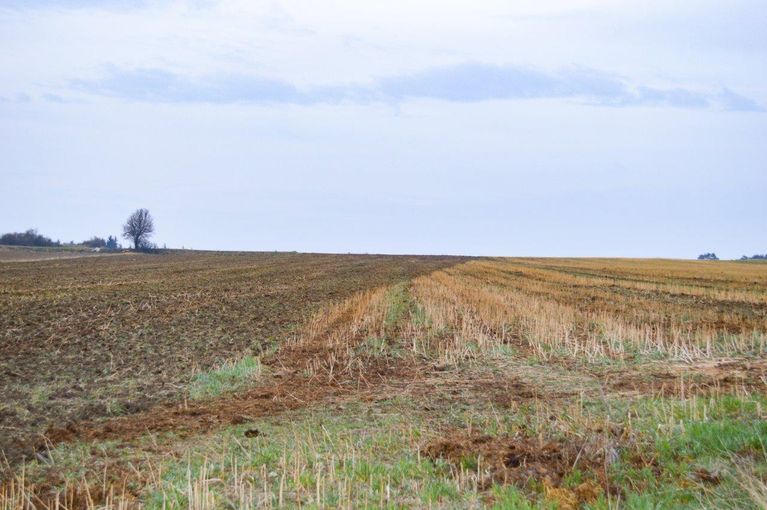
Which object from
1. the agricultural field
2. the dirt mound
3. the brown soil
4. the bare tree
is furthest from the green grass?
the bare tree

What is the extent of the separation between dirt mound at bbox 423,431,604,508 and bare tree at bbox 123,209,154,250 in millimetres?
117122

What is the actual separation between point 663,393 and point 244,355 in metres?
8.63

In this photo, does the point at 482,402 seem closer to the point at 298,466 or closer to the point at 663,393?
the point at 663,393

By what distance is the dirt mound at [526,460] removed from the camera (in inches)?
265

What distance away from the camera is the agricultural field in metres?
7.04

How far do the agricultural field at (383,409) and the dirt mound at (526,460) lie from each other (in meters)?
0.02

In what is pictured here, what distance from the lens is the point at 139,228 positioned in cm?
12050

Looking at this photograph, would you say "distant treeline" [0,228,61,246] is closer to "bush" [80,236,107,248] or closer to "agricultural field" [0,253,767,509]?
"bush" [80,236,107,248]

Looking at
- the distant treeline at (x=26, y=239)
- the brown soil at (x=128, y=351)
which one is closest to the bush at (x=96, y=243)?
the distant treeline at (x=26, y=239)

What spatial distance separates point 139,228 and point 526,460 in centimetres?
11957

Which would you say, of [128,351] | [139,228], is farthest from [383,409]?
[139,228]

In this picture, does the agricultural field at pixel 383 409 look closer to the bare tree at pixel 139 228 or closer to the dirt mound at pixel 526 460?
the dirt mound at pixel 526 460

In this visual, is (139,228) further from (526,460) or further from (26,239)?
(526,460)

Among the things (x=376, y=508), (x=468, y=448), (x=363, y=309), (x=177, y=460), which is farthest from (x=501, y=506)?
(x=363, y=309)
